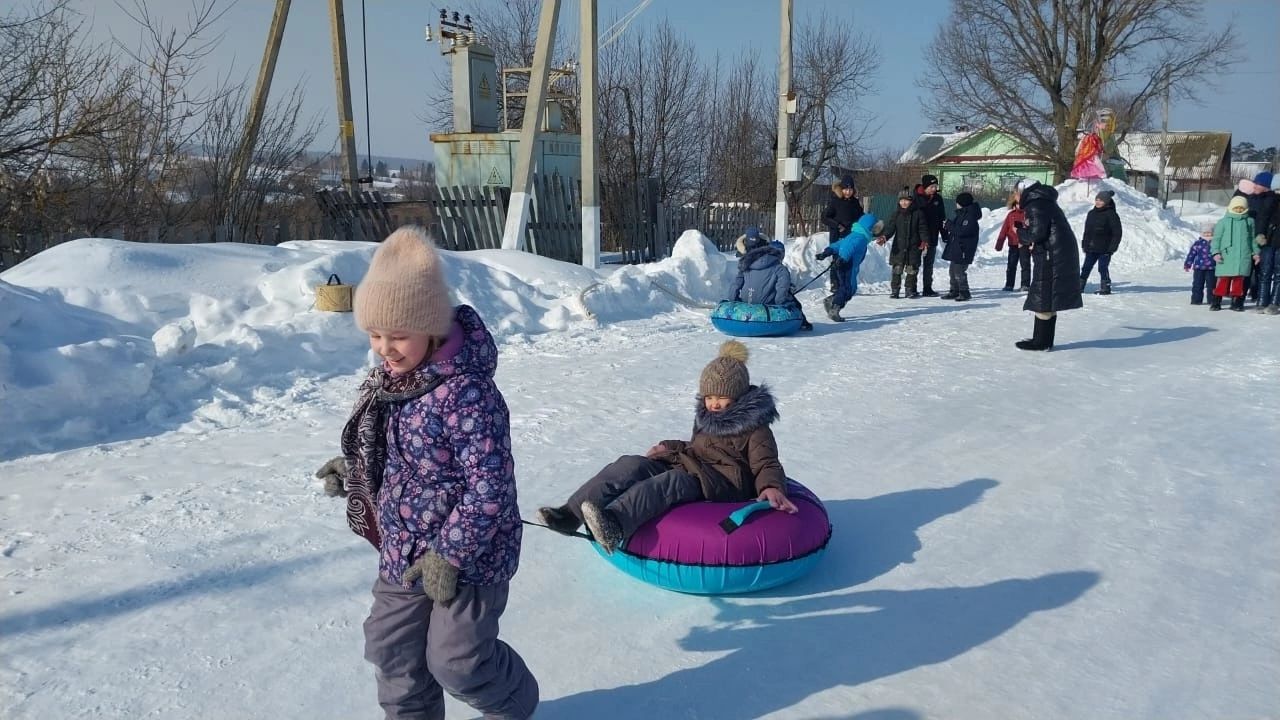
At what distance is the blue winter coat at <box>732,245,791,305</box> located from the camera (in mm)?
8844

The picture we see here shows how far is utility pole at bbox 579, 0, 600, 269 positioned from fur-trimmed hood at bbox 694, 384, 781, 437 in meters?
8.42

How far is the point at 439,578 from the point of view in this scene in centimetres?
219

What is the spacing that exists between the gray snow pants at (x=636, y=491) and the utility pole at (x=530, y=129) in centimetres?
831

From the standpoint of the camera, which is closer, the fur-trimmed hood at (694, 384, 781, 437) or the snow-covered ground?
the snow-covered ground

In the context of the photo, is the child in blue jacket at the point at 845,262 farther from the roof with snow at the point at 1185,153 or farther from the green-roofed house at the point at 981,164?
the roof with snow at the point at 1185,153

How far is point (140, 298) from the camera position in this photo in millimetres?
7094

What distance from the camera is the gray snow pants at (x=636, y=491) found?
11.0 feet

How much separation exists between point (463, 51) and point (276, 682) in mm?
12629

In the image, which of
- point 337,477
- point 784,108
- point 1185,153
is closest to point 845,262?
point 784,108

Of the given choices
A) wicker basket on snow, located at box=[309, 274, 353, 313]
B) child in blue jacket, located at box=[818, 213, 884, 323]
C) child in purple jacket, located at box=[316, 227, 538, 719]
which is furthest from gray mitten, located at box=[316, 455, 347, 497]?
child in blue jacket, located at box=[818, 213, 884, 323]

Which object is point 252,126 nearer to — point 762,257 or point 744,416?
point 762,257

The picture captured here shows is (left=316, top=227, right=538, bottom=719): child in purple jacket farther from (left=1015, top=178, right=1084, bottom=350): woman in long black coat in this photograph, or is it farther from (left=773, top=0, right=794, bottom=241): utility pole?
(left=773, top=0, right=794, bottom=241): utility pole

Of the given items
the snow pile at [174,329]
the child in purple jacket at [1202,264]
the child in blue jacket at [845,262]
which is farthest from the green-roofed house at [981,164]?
the snow pile at [174,329]

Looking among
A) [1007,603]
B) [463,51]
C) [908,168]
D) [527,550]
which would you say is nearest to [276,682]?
[527,550]
